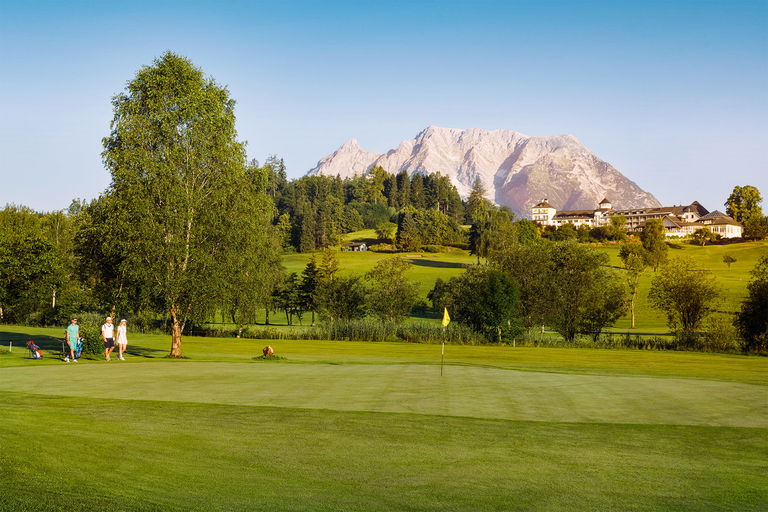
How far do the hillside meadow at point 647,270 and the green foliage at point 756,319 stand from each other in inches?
1286

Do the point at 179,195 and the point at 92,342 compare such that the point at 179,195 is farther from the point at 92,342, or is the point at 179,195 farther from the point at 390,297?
the point at 390,297

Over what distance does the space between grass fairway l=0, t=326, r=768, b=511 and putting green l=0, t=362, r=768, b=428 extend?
10 centimetres

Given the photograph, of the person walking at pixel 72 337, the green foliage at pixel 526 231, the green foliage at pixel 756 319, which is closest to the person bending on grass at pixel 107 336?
the person walking at pixel 72 337

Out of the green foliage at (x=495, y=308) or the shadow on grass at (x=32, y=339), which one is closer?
the shadow on grass at (x=32, y=339)

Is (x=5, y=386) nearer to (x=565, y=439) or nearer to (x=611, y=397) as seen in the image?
(x=565, y=439)

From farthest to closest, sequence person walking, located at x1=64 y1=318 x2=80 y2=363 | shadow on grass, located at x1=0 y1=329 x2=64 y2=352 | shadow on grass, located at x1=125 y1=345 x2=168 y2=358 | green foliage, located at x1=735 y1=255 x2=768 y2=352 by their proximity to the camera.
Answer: green foliage, located at x1=735 y1=255 x2=768 y2=352, shadow on grass, located at x1=0 y1=329 x2=64 y2=352, shadow on grass, located at x1=125 y1=345 x2=168 y2=358, person walking, located at x1=64 y1=318 x2=80 y2=363

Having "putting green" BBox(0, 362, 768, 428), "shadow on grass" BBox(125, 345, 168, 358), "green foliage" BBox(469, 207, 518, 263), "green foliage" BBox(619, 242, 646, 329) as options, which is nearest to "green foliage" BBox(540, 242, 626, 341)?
"green foliage" BBox(619, 242, 646, 329)

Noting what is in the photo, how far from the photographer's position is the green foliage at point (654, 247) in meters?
122

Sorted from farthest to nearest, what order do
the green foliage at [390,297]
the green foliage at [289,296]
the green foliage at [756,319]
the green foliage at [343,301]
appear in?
the green foliage at [289,296] → the green foliage at [343,301] → the green foliage at [390,297] → the green foliage at [756,319]

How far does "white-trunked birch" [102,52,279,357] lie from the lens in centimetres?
3956

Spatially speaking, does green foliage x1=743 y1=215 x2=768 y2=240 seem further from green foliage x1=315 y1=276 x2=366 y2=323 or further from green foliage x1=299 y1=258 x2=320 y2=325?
Result: green foliage x1=315 y1=276 x2=366 y2=323

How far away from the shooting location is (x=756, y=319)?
208ft

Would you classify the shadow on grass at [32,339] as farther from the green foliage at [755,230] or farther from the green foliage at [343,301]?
the green foliage at [755,230]


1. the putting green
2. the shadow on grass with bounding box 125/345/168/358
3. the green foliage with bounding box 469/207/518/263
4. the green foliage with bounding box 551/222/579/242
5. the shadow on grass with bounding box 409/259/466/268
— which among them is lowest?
the shadow on grass with bounding box 125/345/168/358
